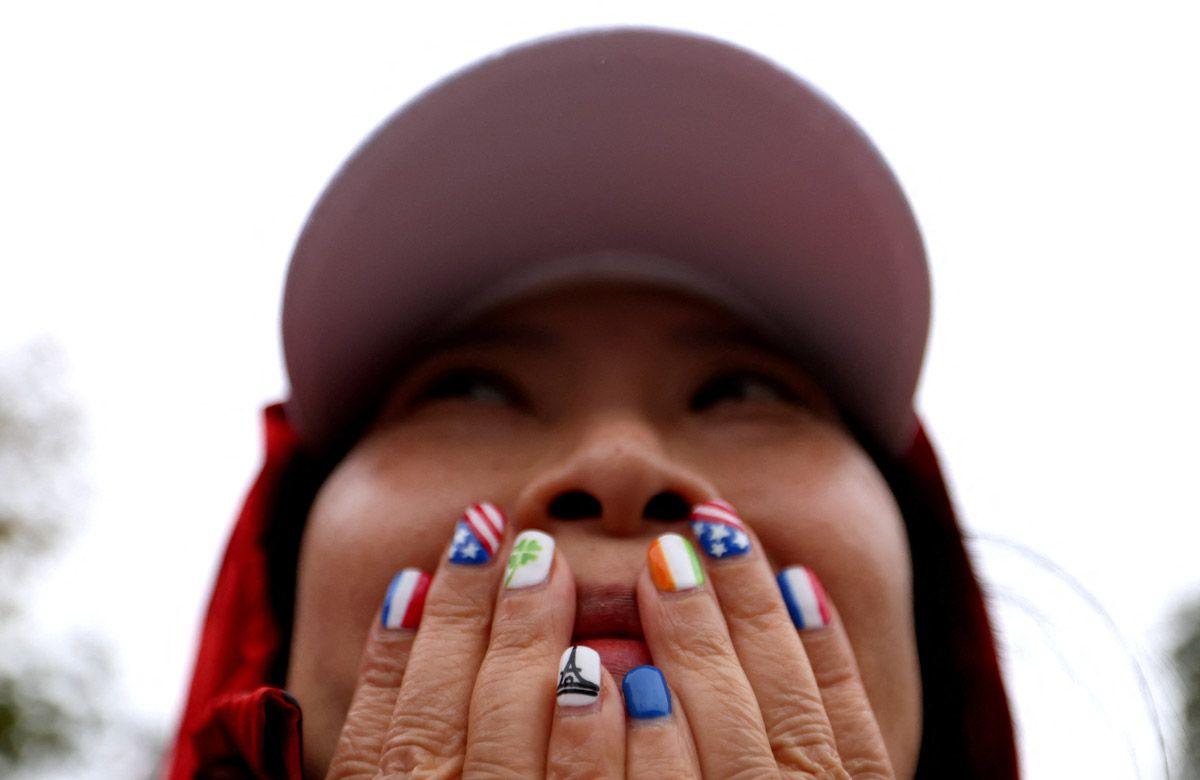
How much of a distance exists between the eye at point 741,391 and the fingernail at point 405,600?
0.52 meters

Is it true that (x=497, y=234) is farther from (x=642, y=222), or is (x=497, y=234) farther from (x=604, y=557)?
(x=604, y=557)

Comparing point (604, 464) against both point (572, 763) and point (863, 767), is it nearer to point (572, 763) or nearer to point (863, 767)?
point (572, 763)

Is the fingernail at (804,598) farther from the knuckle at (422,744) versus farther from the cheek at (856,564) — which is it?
the knuckle at (422,744)

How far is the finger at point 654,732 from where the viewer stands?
40.8 inches

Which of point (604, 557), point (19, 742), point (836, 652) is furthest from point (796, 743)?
point (19, 742)

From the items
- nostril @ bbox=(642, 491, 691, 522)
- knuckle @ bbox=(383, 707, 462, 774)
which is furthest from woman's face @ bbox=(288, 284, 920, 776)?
knuckle @ bbox=(383, 707, 462, 774)

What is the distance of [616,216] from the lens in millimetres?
1578

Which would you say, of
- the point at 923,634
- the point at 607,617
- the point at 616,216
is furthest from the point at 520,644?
the point at 923,634

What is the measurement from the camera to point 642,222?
1583 mm

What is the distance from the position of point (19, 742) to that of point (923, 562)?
20.0 feet

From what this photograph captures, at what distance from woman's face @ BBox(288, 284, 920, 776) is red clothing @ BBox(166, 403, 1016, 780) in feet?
0.47

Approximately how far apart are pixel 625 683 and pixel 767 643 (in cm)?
20

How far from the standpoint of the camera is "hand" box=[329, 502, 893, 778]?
1.06 m

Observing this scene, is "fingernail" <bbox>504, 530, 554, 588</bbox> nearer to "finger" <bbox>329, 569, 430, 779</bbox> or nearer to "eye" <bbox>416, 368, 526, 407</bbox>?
"finger" <bbox>329, 569, 430, 779</bbox>
